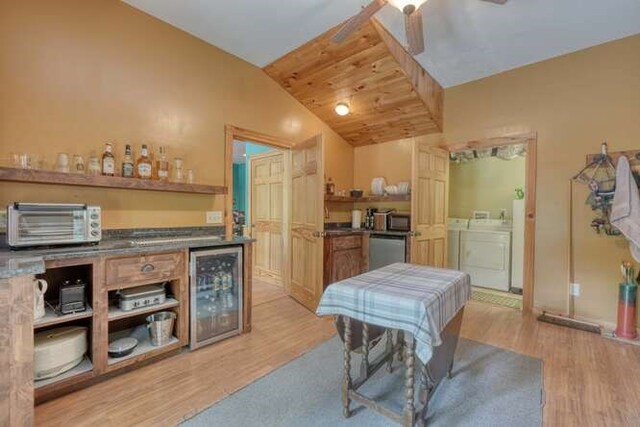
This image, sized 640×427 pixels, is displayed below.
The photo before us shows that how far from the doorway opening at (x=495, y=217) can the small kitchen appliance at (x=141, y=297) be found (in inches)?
148

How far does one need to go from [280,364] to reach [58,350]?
4.68 ft

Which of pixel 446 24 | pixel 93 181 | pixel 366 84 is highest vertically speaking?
pixel 446 24

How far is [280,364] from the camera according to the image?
228 centimetres

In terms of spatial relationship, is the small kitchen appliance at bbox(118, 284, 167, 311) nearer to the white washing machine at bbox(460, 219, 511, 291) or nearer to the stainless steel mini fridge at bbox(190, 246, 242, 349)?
the stainless steel mini fridge at bbox(190, 246, 242, 349)

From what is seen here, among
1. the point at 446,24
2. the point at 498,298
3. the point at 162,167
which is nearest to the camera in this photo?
the point at 162,167

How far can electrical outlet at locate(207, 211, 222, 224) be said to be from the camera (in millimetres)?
3080

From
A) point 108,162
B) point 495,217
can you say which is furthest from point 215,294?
point 495,217

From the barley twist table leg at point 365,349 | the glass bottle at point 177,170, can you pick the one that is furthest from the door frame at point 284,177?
the barley twist table leg at point 365,349

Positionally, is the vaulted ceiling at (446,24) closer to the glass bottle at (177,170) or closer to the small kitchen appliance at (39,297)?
the glass bottle at (177,170)

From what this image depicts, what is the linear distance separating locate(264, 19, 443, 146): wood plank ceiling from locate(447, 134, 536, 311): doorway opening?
2.48 ft

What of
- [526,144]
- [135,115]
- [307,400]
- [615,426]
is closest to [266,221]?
[135,115]

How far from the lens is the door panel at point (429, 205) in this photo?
354 centimetres

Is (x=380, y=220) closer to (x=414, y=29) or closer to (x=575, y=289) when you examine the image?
(x=575, y=289)

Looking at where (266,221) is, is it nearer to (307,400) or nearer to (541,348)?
(307,400)
